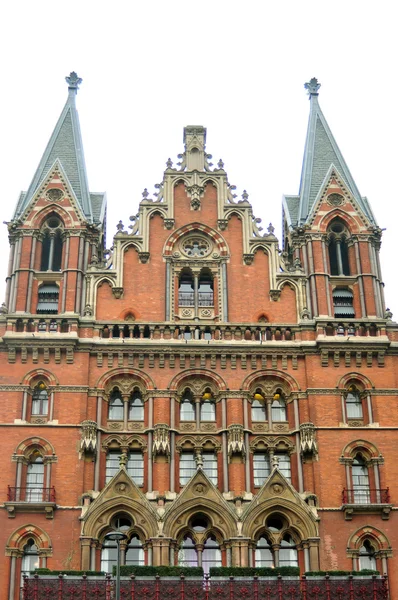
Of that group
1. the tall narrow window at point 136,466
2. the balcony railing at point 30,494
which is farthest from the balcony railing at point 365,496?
the balcony railing at point 30,494

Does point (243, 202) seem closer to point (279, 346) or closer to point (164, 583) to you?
point (279, 346)

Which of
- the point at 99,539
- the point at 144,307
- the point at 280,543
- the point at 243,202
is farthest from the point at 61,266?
the point at 280,543

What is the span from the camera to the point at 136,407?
45125 mm

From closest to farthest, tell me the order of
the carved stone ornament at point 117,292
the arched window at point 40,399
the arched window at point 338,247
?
the arched window at point 40,399
the carved stone ornament at point 117,292
the arched window at point 338,247

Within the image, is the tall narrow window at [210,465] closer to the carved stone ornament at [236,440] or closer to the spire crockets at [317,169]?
the carved stone ornament at [236,440]

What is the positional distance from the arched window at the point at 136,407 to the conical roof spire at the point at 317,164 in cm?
1291

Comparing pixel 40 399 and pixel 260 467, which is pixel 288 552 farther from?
pixel 40 399

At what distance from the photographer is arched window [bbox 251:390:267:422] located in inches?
1783

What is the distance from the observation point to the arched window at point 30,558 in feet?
134

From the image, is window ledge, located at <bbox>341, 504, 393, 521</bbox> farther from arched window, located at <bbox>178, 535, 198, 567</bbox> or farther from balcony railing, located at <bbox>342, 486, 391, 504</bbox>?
arched window, located at <bbox>178, 535, 198, 567</bbox>

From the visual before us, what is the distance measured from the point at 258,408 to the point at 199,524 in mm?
6255

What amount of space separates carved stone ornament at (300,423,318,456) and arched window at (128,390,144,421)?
7393mm

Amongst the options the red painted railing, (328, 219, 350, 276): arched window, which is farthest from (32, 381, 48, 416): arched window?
(328, 219, 350, 276): arched window

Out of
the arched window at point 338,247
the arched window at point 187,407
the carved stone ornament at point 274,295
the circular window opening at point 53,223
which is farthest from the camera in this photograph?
the circular window opening at point 53,223
